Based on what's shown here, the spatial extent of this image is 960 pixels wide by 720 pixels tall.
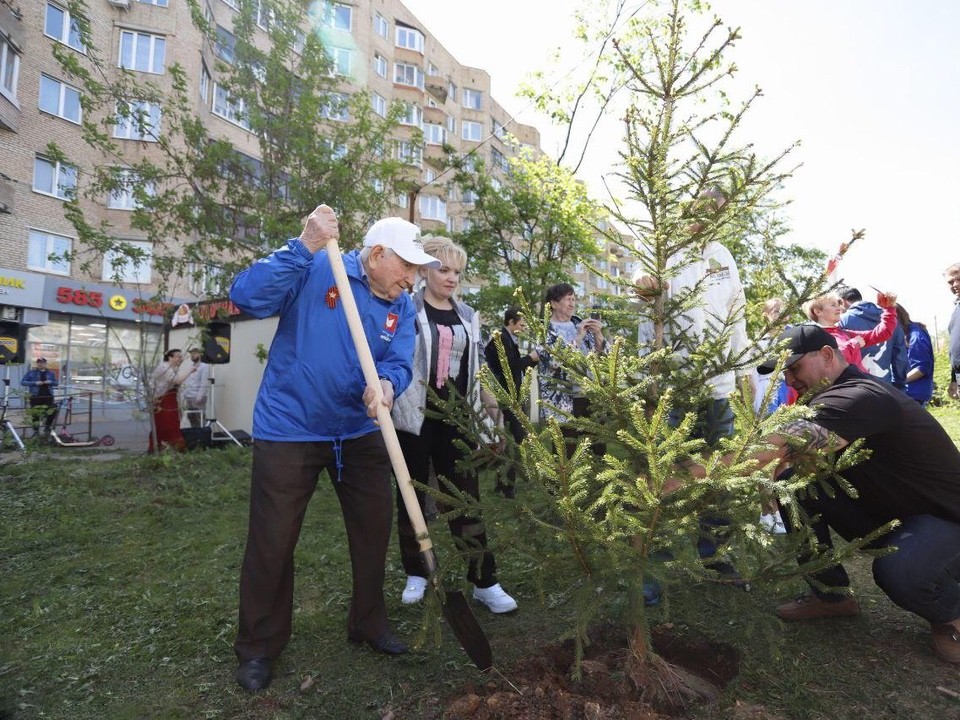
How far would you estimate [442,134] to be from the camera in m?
38.1

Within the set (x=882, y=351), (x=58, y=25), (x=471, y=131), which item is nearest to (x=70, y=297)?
(x=58, y=25)

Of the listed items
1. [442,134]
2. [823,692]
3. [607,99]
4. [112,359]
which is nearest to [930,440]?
[823,692]

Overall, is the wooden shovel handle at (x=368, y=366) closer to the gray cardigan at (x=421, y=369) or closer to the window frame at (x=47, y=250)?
the gray cardigan at (x=421, y=369)

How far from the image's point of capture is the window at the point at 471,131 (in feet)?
138

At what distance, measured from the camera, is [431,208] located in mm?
35906

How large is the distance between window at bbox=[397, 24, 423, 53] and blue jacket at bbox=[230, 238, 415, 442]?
36420mm

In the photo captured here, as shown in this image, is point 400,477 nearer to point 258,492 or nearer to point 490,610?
point 258,492

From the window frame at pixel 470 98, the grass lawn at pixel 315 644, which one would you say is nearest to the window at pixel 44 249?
the grass lawn at pixel 315 644

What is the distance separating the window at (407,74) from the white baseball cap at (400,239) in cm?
3499

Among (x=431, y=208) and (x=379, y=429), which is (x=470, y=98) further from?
(x=379, y=429)

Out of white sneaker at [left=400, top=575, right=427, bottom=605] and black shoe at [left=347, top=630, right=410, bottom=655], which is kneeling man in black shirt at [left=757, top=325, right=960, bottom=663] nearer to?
black shoe at [left=347, top=630, right=410, bottom=655]

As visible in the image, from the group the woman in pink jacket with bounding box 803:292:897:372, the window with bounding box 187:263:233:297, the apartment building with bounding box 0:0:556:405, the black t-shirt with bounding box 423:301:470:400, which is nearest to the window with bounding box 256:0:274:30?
the window with bounding box 187:263:233:297

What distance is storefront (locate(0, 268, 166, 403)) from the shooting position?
63.7 ft

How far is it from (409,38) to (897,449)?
124 ft
